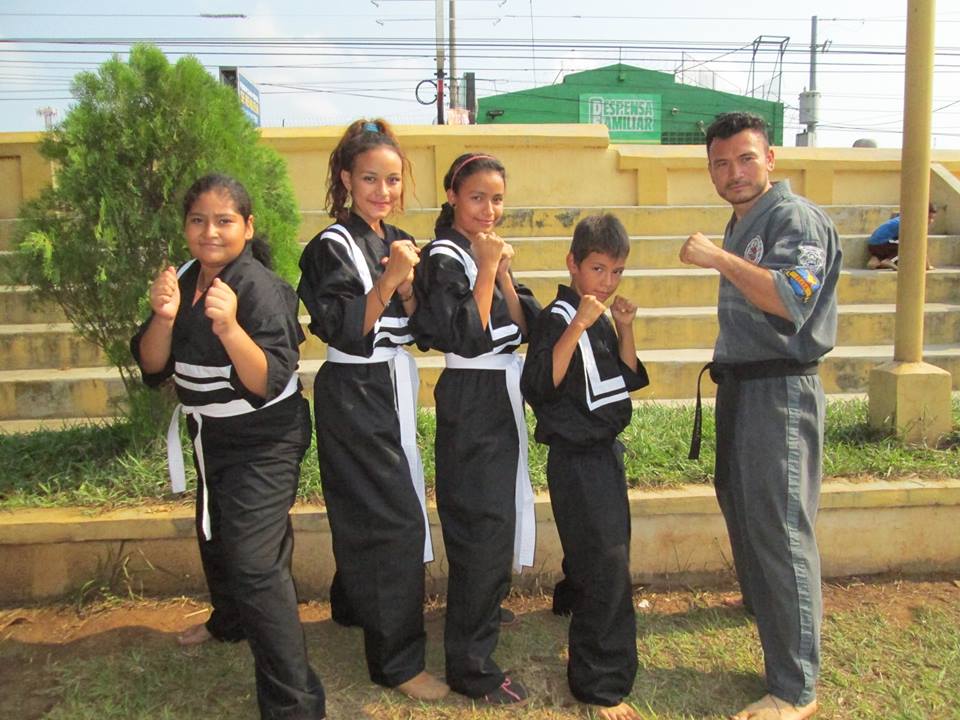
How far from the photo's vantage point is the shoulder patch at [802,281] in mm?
2209

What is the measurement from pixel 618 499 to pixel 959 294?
16.5 ft

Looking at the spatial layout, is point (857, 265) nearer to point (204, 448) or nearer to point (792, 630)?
point (792, 630)

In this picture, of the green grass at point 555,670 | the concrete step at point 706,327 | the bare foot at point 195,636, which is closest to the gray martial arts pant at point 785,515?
the green grass at point 555,670

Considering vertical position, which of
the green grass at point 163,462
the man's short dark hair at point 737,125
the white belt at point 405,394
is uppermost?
the man's short dark hair at point 737,125

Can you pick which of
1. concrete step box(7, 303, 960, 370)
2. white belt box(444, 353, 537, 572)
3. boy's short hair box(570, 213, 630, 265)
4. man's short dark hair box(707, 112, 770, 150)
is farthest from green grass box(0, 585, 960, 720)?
concrete step box(7, 303, 960, 370)

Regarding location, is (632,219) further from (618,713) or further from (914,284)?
(618,713)

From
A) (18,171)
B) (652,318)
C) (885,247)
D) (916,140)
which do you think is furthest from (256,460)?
(885,247)

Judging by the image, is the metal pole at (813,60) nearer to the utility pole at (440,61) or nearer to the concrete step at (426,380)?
the utility pole at (440,61)

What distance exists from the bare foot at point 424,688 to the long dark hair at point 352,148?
5.08 feet

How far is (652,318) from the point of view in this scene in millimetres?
5496

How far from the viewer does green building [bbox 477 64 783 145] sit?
1000 inches

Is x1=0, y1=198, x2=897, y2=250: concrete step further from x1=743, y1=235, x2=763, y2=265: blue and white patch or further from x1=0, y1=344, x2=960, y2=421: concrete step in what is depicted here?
x1=743, y1=235, x2=763, y2=265: blue and white patch

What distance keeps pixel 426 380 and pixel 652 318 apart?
1792 millimetres

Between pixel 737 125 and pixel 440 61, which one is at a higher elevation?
pixel 440 61
